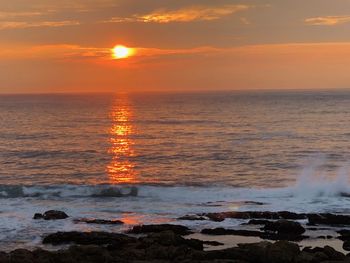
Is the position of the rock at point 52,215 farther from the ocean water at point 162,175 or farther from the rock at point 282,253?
the rock at point 282,253

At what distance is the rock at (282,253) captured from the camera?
2209 centimetres

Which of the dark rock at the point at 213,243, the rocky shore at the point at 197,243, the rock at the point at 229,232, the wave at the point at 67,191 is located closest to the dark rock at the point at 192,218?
the rocky shore at the point at 197,243

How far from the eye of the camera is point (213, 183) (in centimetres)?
4778

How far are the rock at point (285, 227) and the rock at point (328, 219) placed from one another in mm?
2252

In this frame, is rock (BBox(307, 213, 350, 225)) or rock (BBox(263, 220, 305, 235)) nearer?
rock (BBox(263, 220, 305, 235))

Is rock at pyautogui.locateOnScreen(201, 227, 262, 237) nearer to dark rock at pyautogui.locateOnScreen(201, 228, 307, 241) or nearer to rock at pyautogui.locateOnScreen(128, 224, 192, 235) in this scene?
dark rock at pyautogui.locateOnScreen(201, 228, 307, 241)

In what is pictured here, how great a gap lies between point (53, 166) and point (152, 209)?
24.7 metres

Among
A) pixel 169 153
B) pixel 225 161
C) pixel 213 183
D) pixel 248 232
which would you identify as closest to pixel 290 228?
pixel 248 232

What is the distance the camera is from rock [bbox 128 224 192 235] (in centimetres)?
2916

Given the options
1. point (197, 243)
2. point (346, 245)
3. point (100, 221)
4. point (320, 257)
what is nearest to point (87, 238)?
point (100, 221)

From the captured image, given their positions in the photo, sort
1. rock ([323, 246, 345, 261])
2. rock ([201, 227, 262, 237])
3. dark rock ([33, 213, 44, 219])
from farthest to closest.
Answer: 1. dark rock ([33, 213, 44, 219])
2. rock ([201, 227, 262, 237])
3. rock ([323, 246, 345, 261])

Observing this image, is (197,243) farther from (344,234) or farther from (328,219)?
(328,219)

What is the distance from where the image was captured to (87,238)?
27.2 m

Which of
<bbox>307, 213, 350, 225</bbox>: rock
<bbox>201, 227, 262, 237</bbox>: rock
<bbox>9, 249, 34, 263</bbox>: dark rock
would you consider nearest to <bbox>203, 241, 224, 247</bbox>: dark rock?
<bbox>201, 227, 262, 237</bbox>: rock
